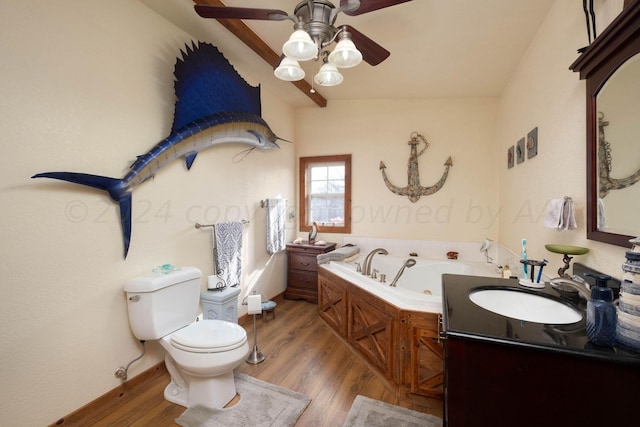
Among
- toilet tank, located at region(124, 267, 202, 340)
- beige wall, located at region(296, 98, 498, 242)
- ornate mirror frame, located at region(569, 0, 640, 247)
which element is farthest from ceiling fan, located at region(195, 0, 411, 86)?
beige wall, located at region(296, 98, 498, 242)

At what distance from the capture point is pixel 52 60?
1537mm

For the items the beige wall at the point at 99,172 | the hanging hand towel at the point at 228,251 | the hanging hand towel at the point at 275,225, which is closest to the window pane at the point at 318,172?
the hanging hand towel at the point at 275,225

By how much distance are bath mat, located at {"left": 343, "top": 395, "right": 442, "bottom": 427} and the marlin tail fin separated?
5.85ft

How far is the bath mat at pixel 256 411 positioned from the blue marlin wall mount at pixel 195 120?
1.13 m

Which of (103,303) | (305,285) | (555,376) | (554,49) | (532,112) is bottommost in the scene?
(305,285)

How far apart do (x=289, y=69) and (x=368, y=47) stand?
507 millimetres

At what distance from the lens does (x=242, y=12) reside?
4.86 ft

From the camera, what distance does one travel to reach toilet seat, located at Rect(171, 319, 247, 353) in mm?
1686

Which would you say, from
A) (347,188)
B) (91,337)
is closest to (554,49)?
(347,188)

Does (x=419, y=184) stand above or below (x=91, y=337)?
above

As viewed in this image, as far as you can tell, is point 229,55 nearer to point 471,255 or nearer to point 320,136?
point 320,136

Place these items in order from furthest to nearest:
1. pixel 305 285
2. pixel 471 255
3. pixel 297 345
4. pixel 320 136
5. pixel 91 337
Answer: pixel 320 136 → pixel 305 285 → pixel 471 255 → pixel 297 345 → pixel 91 337

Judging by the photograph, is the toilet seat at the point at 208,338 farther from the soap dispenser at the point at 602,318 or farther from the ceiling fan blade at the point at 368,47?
the ceiling fan blade at the point at 368,47

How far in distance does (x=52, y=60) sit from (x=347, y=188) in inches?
116
